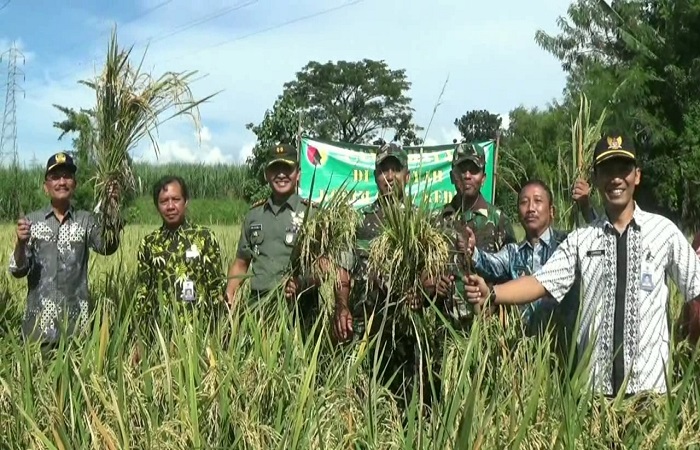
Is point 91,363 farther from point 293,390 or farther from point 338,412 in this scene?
point 338,412

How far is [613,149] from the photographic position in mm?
2982

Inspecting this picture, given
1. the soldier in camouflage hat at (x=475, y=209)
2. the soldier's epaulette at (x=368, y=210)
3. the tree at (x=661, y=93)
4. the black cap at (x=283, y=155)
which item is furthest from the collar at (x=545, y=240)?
the tree at (x=661, y=93)

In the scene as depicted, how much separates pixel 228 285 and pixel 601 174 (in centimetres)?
210

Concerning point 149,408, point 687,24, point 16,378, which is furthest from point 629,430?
point 687,24

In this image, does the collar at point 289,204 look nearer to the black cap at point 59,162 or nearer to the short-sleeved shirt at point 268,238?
the short-sleeved shirt at point 268,238

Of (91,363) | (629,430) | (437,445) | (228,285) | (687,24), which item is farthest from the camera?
(687,24)

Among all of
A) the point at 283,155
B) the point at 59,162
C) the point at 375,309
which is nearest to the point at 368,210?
the point at 375,309

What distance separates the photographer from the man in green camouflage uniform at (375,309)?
3406 millimetres

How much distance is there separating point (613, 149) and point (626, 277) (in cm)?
47

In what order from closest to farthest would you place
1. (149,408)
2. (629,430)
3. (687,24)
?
(629,430), (149,408), (687,24)

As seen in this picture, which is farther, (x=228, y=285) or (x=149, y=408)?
(x=228, y=285)

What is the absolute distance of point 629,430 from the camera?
8.57ft

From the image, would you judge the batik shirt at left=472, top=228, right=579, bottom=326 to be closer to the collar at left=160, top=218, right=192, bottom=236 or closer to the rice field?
the rice field

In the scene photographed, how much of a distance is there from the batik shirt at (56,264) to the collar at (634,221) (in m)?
2.39
